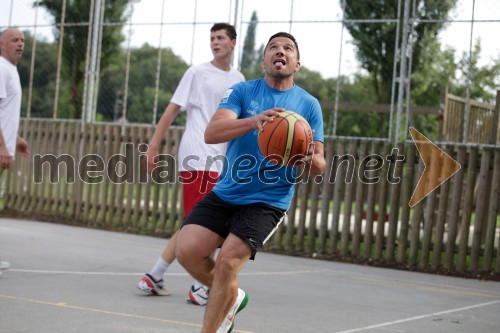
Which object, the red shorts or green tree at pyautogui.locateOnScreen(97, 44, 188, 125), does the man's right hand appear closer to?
the red shorts

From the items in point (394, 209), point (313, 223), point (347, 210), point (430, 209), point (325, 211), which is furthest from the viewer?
point (313, 223)

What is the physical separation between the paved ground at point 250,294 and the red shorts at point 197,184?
882 millimetres

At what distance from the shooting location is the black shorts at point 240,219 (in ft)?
17.8

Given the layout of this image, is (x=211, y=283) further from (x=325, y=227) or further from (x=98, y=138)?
(x=98, y=138)

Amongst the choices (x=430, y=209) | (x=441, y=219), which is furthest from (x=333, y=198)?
(x=441, y=219)

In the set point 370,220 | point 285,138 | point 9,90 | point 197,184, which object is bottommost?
point 370,220

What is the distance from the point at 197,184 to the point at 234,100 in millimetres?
2159

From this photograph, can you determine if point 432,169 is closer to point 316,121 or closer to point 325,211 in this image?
point 325,211

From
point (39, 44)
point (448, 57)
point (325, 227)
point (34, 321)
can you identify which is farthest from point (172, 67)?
point (34, 321)

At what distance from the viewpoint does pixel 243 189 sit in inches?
221

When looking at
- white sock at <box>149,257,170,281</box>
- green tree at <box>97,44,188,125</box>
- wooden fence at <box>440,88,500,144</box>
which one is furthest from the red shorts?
green tree at <box>97,44,188,125</box>

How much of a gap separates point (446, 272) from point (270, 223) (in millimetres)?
6832

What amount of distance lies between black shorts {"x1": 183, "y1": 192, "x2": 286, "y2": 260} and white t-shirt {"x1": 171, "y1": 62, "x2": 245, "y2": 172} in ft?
6.60

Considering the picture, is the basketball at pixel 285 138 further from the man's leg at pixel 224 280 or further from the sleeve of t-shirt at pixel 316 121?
the man's leg at pixel 224 280
